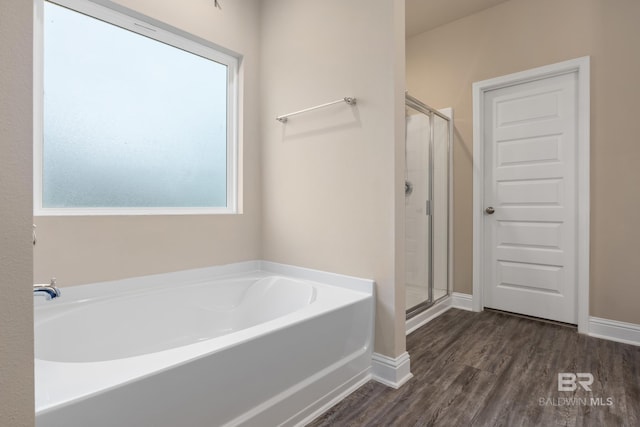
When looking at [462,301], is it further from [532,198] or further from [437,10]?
[437,10]

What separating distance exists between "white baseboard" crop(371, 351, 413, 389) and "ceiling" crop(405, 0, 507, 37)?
Result: 9.35ft

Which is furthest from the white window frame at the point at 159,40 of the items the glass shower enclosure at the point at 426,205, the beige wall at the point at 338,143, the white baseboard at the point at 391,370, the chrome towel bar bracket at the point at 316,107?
the white baseboard at the point at 391,370

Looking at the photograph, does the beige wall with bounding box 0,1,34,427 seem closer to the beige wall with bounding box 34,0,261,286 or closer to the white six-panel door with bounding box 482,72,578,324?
the beige wall with bounding box 34,0,261,286

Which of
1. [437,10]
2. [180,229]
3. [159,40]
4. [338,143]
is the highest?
[437,10]

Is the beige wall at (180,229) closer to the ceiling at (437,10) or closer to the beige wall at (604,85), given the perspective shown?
the ceiling at (437,10)

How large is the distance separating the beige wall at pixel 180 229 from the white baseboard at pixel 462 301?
1.92m

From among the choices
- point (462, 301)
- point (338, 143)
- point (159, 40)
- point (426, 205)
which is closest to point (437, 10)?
point (426, 205)

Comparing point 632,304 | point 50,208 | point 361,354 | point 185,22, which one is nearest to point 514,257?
point 632,304

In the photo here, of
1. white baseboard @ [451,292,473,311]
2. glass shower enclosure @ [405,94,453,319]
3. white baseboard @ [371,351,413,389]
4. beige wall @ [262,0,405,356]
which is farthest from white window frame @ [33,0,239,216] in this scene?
white baseboard @ [451,292,473,311]

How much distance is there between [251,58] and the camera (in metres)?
2.48

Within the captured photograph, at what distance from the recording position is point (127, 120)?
1.95 metres

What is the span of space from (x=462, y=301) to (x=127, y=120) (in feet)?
10.1

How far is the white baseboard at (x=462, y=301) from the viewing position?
117 inches

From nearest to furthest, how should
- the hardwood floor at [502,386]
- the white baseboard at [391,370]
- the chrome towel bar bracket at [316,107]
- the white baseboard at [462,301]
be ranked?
the hardwood floor at [502,386]
the white baseboard at [391,370]
the chrome towel bar bracket at [316,107]
the white baseboard at [462,301]
